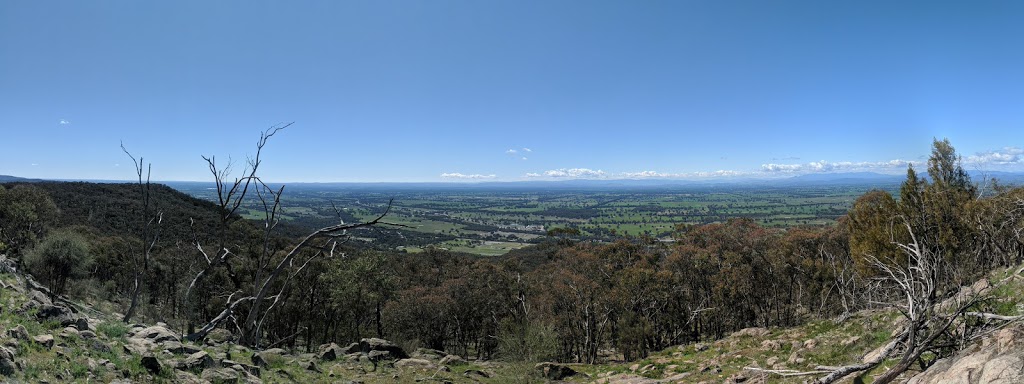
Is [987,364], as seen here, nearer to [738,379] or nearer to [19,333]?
[738,379]

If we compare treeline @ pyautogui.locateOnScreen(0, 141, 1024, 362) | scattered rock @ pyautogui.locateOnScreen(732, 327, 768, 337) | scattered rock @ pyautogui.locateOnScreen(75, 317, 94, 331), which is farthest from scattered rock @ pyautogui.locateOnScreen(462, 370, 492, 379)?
scattered rock @ pyautogui.locateOnScreen(75, 317, 94, 331)

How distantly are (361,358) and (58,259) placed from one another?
2868cm

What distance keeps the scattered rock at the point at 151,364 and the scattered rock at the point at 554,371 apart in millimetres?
17955

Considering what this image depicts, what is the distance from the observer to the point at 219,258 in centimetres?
1020

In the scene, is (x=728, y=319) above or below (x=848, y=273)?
below

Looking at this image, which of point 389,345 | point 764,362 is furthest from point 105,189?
point 764,362

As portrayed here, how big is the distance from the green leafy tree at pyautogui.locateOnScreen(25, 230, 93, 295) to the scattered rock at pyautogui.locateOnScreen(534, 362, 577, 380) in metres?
35.9

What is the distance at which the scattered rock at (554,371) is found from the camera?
23688 mm

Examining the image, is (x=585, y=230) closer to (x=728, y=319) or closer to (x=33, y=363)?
(x=728, y=319)

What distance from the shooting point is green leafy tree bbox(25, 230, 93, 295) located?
32.3 meters

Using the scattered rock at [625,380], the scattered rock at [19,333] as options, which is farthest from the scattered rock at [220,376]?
the scattered rock at [625,380]

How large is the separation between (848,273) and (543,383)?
24834mm

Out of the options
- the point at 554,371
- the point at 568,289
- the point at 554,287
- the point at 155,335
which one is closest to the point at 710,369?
the point at 554,371

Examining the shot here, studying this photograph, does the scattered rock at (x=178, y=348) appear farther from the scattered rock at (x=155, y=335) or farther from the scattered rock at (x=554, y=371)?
the scattered rock at (x=554, y=371)
